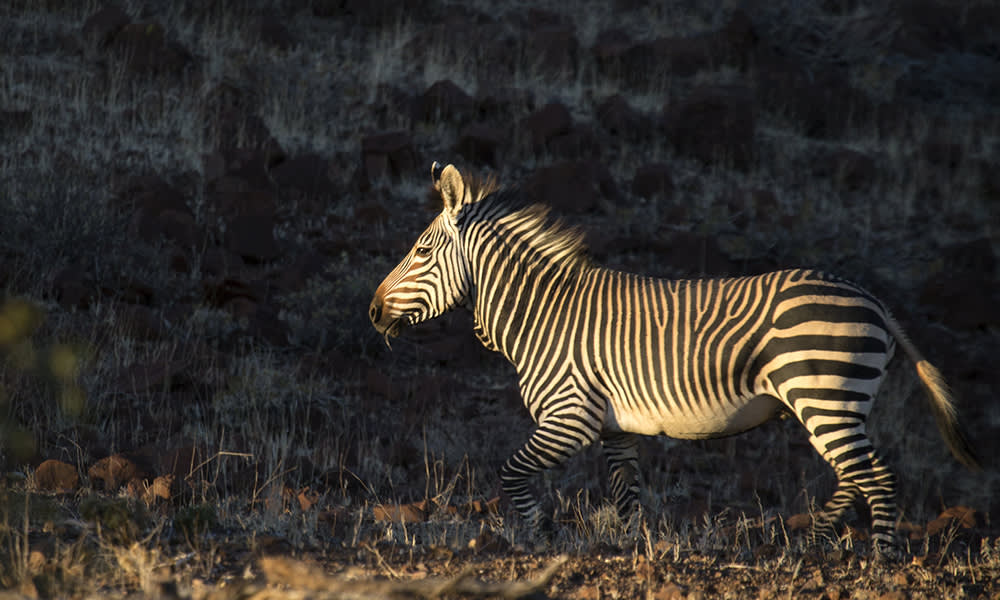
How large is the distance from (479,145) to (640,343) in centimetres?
845

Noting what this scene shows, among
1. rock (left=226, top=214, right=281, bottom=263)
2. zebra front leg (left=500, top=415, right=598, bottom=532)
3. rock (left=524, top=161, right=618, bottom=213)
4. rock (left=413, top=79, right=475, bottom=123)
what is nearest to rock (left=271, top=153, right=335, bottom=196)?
rock (left=226, top=214, right=281, bottom=263)

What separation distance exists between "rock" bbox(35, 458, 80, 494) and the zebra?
2.00m

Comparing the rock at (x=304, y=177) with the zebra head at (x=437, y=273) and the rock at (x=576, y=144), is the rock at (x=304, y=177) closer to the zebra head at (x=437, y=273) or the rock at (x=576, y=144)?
the rock at (x=576, y=144)

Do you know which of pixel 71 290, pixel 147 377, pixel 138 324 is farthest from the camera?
pixel 71 290

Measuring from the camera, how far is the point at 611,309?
6.22 m

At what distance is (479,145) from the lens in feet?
46.2

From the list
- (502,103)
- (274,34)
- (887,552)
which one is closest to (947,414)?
(887,552)

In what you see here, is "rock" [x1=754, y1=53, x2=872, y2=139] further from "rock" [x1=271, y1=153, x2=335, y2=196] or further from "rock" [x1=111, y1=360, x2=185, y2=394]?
"rock" [x1=111, y1=360, x2=185, y2=394]

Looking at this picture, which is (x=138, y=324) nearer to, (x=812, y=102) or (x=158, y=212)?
(x=158, y=212)

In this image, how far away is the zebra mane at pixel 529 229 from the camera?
6422 millimetres

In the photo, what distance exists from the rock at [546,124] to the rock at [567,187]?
4.02ft

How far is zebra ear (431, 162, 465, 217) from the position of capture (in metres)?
6.36

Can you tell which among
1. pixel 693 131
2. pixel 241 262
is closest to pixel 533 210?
pixel 241 262

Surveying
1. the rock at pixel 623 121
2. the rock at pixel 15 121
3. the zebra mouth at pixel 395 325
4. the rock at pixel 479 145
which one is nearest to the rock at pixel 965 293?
the rock at pixel 623 121
